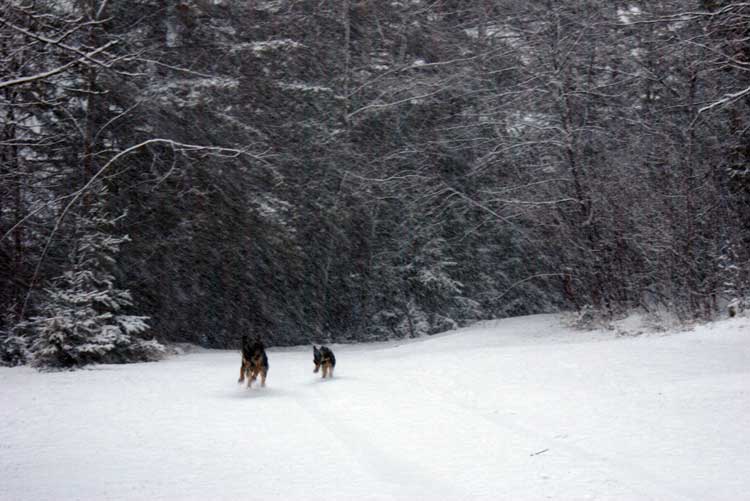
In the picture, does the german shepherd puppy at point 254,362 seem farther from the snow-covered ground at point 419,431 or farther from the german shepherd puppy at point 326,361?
the german shepherd puppy at point 326,361

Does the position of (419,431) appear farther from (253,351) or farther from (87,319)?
(87,319)

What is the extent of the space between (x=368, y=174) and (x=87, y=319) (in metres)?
14.6

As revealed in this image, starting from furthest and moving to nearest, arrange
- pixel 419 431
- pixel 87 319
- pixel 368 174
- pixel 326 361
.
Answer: pixel 368 174, pixel 87 319, pixel 326 361, pixel 419 431

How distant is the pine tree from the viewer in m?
14.8

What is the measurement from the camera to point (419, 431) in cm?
728

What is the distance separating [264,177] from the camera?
2570 centimetres

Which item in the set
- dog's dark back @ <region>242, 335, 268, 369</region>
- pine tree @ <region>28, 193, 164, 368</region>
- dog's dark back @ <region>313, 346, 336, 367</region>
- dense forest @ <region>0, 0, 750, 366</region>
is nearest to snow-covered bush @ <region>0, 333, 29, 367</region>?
dense forest @ <region>0, 0, 750, 366</region>

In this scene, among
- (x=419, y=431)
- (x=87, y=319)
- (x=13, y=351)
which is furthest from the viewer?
(x=13, y=351)

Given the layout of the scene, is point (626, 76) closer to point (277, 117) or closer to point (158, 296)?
point (277, 117)

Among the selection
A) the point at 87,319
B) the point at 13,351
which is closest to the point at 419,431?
the point at 87,319

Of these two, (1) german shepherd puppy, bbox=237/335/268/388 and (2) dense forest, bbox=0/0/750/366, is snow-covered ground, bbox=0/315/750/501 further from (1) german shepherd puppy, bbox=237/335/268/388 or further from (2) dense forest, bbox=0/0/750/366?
(2) dense forest, bbox=0/0/750/366

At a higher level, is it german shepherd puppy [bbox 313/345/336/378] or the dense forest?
the dense forest

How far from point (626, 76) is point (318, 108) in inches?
507

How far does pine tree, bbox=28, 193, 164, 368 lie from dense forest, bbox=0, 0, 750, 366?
0.06m
